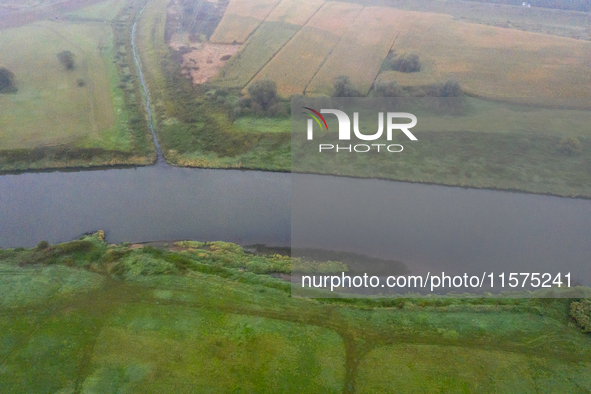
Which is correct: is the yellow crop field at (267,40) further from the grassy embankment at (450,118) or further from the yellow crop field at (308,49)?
the yellow crop field at (308,49)

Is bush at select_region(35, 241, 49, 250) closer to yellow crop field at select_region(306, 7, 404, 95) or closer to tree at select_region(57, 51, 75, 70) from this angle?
tree at select_region(57, 51, 75, 70)

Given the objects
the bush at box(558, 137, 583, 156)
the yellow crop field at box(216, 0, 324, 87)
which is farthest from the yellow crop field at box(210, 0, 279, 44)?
the bush at box(558, 137, 583, 156)

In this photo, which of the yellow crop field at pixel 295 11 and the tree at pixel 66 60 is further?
the yellow crop field at pixel 295 11

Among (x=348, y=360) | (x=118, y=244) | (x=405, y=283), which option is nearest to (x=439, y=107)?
(x=405, y=283)

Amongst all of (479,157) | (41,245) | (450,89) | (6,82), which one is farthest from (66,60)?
(479,157)

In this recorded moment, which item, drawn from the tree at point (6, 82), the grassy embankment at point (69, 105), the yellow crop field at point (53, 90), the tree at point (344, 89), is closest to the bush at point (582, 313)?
the tree at point (344, 89)

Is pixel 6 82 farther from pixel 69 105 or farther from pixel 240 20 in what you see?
pixel 240 20
